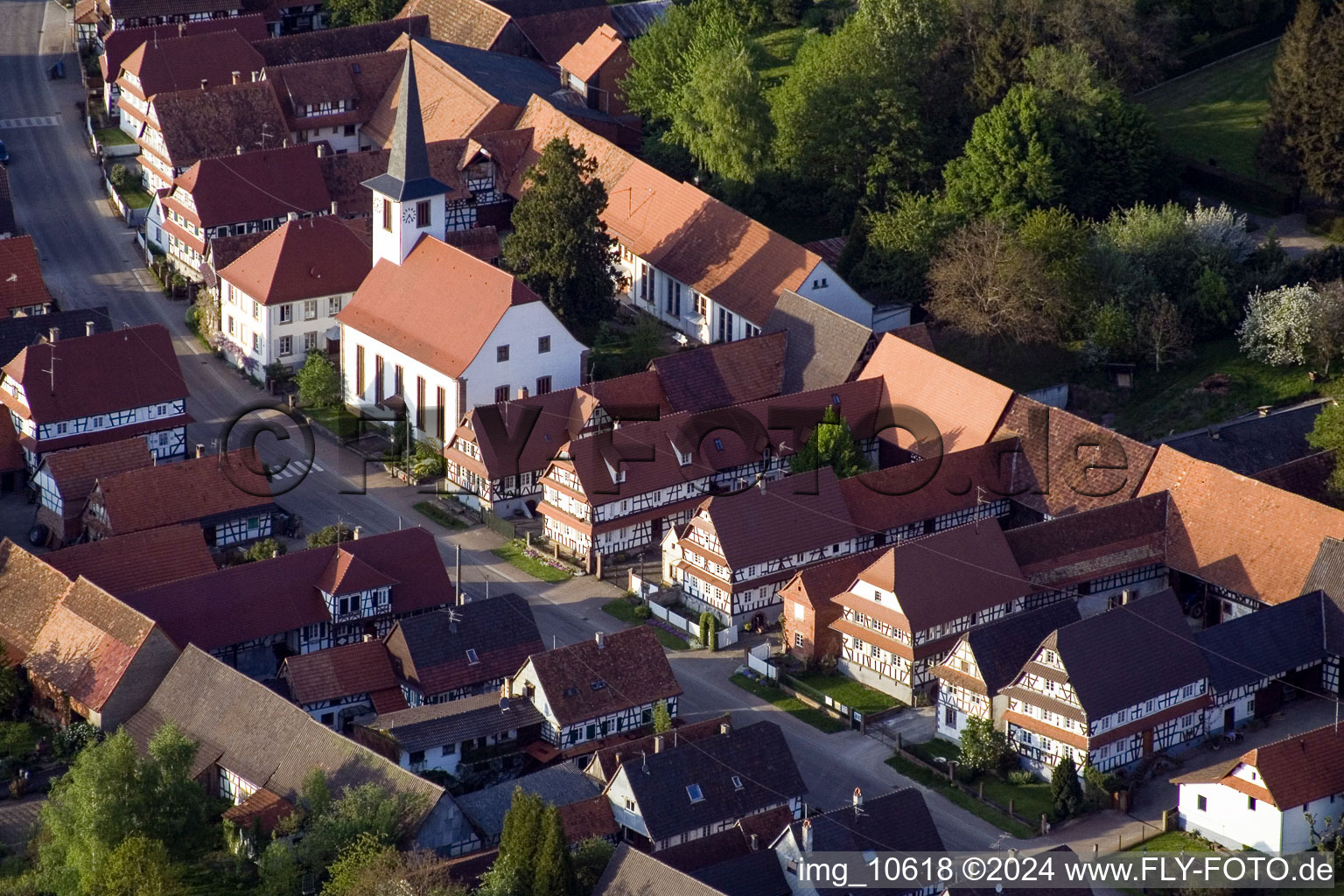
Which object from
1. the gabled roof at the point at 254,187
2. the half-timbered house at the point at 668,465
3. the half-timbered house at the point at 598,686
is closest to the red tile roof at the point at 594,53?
the gabled roof at the point at 254,187

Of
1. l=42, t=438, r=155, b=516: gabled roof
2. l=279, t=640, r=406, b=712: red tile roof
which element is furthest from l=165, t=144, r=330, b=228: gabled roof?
l=279, t=640, r=406, b=712: red tile roof

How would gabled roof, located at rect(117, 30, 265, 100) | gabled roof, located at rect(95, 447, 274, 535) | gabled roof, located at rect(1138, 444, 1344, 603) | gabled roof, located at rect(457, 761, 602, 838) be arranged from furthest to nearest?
gabled roof, located at rect(117, 30, 265, 100) → gabled roof, located at rect(95, 447, 274, 535) → gabled roof, located at rect(1138, 444, 1344, 603) → gabled roof, located at rect(457, 761, 602, 838)

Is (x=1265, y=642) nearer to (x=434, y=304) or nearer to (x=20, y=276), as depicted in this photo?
(x=434, y=304)

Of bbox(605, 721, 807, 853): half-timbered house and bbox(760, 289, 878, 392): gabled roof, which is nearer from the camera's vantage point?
bbox(605, 721, 807, 853): half-timbered house

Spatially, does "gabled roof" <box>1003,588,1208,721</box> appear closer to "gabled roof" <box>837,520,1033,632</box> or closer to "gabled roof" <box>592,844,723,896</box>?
"gabled roof" <box>837,520,1033,632</box>

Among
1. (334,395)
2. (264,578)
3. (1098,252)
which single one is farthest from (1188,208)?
(264,578)

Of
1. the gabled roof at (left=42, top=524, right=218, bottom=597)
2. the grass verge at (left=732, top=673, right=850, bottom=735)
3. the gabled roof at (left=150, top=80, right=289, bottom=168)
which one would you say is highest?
the gabled roof at (left=150, top=80, right=289, bottom=168)

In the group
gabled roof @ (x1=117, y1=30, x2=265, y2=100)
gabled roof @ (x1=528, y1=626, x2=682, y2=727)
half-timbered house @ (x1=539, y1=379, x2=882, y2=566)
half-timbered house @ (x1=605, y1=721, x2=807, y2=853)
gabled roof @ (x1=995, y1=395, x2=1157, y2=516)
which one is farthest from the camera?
gabled roof @ (x1=117, y1=30, x2=265, y2=100)

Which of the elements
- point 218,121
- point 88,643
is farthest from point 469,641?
point 218,121
